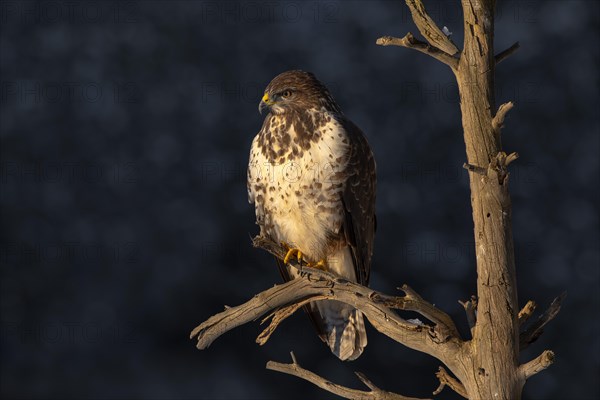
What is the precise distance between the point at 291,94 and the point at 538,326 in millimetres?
2274

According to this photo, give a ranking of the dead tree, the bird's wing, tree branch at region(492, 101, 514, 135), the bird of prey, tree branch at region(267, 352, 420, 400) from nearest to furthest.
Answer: tree branch at region(492, 101, 514, 135) → the dead tree → tree branch at region(267, 352, 420, 400) → the bird of prey → the bird's wing

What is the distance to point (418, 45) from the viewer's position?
484 centimetres

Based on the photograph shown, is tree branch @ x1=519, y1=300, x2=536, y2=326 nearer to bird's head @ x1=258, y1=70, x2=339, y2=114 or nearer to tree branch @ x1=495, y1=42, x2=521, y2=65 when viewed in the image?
tree branch @ x1=495, y1=42, x2=521, y2=65

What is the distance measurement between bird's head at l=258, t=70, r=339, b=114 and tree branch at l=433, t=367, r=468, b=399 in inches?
78.2

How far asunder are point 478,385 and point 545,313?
67cm

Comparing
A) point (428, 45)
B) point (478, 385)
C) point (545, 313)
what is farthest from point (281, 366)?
point (428, 45)

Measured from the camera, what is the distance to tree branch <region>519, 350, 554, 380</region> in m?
4.71

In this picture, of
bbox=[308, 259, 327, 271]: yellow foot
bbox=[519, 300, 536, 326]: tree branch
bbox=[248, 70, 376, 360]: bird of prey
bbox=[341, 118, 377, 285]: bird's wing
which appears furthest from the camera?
bbox=[308, 259, 327, 271]: yellow foot

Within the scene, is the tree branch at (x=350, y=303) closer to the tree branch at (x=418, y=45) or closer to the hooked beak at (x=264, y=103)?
the hooked beak at (x=264, y=103)

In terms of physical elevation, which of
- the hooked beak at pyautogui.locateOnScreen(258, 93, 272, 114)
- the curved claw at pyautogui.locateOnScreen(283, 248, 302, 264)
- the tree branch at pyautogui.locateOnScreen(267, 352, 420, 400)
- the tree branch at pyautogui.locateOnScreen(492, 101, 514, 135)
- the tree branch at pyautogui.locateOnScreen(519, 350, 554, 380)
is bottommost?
the tree branch at pyautogui.locateOnScreen(267, 352, 420, 400)

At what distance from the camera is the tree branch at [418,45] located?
4816 mm

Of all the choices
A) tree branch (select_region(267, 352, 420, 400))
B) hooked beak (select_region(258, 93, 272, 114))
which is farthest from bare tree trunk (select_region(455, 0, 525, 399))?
hooked beak (select_region(258, 93, 272, 114))

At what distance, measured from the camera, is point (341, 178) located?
574 centimetres

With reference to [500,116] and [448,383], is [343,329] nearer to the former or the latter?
[448,383]
